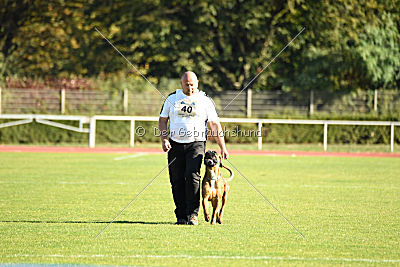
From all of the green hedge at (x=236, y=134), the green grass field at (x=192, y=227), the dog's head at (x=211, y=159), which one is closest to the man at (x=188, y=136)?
the dog's head at (x=211, y=159)

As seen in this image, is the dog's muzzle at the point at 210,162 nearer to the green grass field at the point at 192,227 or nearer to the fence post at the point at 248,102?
the green grass field at the point at 192,227

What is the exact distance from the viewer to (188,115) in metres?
9.40

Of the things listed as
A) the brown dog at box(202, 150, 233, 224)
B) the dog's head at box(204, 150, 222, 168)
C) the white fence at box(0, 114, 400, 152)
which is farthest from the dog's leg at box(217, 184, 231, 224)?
the white fence at box(0, 114, 400, 152)

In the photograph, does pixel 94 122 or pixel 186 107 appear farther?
pixel 94 122

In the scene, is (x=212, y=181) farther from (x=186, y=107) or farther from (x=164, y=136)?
(x=186, y=107)

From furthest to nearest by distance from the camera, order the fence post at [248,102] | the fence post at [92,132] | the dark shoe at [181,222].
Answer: the fence post at [248,102] < the fence post at [92,132] < the dark shoe at [181,222]

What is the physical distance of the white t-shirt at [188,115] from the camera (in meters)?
9.38

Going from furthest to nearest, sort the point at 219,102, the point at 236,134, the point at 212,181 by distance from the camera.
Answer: the point at 219,102 → the point at 236,134 → the point at 212,181

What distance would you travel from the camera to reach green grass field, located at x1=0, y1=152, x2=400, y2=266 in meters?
7.36

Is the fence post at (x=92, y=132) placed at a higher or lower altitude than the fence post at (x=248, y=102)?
lower

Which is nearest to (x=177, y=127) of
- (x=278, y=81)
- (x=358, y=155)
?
(x=358, y=155)

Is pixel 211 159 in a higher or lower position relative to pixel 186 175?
higher

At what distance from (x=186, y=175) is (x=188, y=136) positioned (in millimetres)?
487

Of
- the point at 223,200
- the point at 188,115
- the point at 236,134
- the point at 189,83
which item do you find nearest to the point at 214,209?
the point at 223,200
